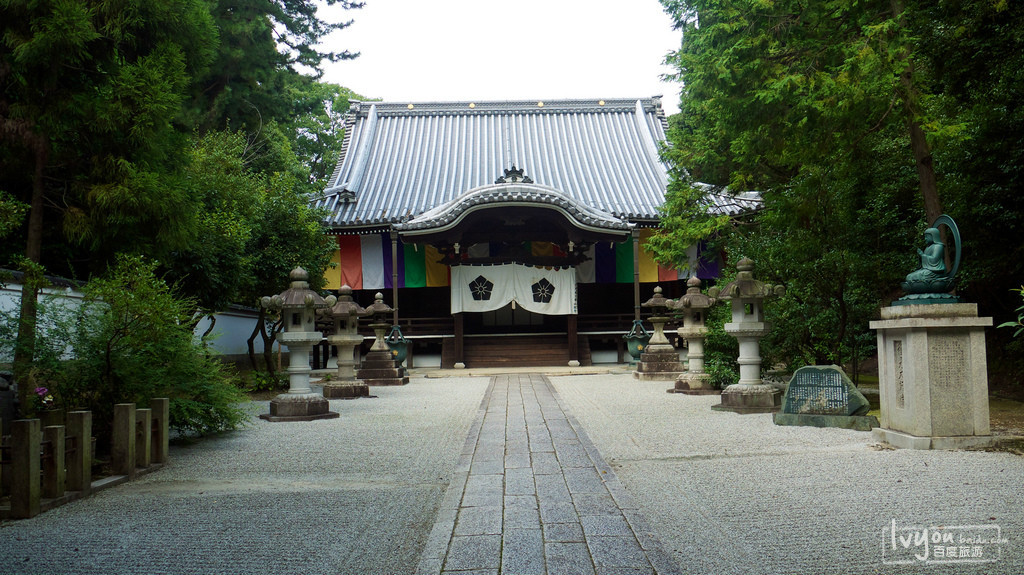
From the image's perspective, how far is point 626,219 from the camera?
1800 centimetres

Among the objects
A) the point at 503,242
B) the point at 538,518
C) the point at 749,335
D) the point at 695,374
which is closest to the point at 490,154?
the point at 503,242

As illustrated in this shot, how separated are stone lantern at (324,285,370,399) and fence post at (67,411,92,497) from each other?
6.44 metres

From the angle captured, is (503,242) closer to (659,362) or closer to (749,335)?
(659,362)

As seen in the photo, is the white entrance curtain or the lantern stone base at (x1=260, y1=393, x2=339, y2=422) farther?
the white entrance curtain

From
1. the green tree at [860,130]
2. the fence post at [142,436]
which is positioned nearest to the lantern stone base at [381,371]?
the green tree at [860,130]

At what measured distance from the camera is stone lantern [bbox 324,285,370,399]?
1078 cm

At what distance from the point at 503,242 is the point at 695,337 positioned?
812 centimetres

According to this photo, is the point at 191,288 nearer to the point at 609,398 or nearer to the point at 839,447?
the point at 609,398

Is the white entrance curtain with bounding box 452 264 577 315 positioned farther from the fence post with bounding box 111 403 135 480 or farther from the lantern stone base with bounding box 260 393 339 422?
the fence post with bounding box 111 403 135 480

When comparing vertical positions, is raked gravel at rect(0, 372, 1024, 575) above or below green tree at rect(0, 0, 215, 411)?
below

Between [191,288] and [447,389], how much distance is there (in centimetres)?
471

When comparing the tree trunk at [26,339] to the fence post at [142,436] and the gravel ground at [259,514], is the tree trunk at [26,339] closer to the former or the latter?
the fence post at [142,436]

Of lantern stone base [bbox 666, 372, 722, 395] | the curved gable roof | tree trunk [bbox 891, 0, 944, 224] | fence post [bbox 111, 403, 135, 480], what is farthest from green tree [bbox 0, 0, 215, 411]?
the curved gable roof

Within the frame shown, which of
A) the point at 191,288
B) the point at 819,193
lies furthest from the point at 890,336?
the point at 191,288
